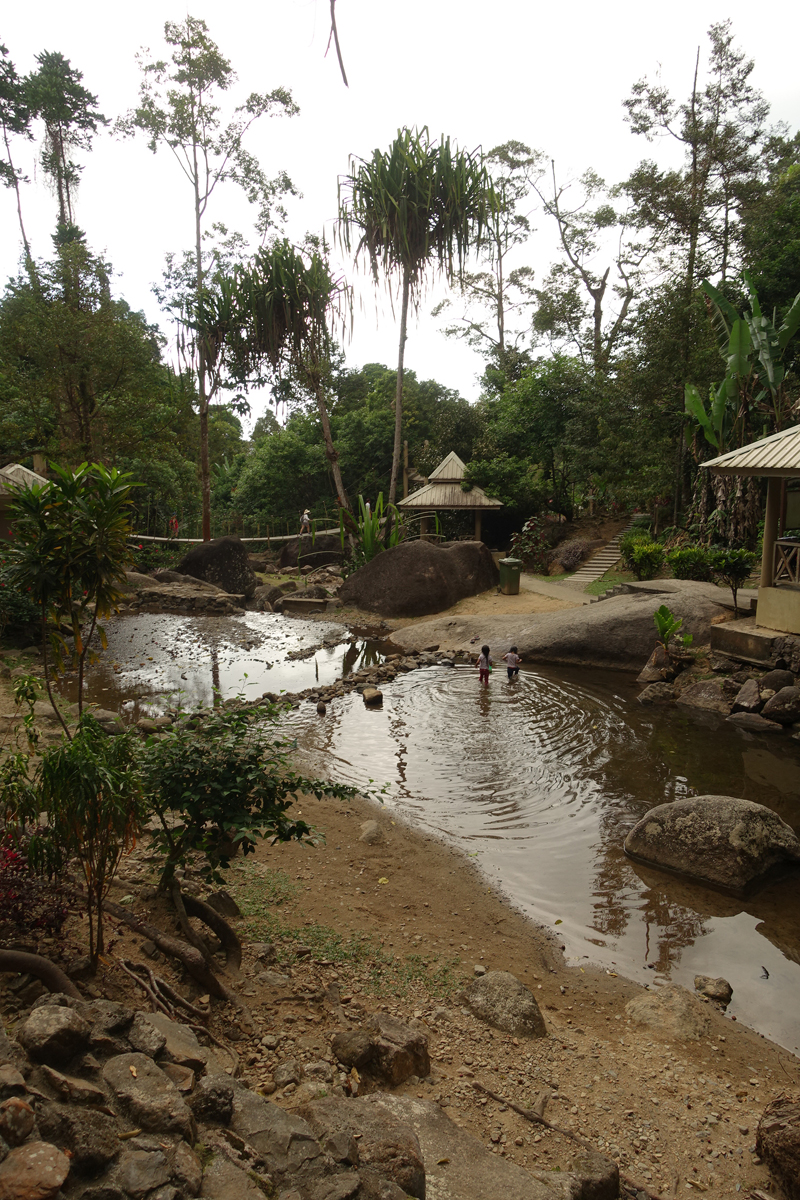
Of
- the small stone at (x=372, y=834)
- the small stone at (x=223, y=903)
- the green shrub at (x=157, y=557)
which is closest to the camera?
the small stone at (x=223, y=903)

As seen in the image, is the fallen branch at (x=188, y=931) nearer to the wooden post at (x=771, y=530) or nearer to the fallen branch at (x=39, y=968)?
the fallen branch at (x=39, y=968)

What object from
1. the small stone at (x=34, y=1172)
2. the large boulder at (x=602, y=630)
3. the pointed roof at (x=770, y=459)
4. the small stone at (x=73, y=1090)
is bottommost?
the small stone at (x=73, y=1090)

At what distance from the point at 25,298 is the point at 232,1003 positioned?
20442 millimetres

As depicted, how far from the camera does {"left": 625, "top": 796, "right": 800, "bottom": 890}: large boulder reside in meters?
5.85

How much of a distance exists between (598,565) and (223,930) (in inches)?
736

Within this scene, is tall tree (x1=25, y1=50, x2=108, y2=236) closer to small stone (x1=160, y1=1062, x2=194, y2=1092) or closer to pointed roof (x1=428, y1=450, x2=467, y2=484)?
pointed roof (x1=428, y1=450, x2=467, y2=484)

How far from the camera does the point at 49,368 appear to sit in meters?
18.2

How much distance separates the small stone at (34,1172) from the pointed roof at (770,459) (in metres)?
11.1

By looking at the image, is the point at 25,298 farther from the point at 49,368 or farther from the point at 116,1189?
the point at 116,1189

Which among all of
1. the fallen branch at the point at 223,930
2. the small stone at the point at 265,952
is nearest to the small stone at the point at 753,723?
the small stone at the point at 265,952

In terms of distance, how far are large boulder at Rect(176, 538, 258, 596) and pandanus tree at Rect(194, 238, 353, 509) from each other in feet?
11.0

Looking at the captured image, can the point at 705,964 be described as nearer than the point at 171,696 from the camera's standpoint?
Yes

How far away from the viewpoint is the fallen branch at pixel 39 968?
10.2 ft

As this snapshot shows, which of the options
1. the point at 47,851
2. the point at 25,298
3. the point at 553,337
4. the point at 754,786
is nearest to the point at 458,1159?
the point at 47,851
